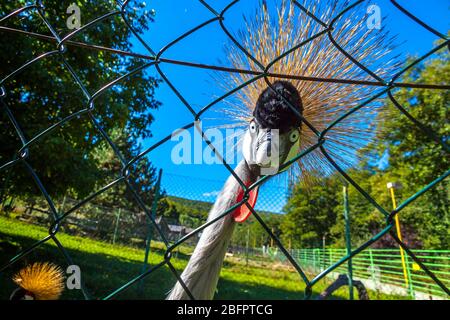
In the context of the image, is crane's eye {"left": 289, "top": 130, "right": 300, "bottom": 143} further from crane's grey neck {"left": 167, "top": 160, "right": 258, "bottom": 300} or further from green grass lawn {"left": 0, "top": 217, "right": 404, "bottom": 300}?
green grass lawn {"left": 0, "top": 217, "right": 404, "bottom": 300}

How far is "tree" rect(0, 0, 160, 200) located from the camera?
9.33 feet

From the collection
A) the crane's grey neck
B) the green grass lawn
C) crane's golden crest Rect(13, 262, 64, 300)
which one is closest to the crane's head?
the crane's grey neck

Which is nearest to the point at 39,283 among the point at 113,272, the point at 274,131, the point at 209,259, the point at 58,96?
the point at 209,259

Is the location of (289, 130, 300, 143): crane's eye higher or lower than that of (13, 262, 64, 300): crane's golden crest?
higher

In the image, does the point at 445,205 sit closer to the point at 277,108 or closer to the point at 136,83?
the point at 136,83

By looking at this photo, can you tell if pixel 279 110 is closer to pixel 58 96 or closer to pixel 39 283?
pixel 39 283

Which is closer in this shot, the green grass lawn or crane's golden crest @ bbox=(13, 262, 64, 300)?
crane's golden crest @ bbox=(13, 262, 64, 300)

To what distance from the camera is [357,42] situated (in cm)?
84

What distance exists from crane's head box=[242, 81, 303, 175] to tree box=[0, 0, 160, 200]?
221 cm

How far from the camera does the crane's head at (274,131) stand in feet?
2.62

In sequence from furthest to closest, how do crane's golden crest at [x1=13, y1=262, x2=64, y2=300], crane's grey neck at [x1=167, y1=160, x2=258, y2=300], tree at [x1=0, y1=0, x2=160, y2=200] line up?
1. tree at [x1=0, y1=0, x2=160, y2=200]
2. crane's grey neck at [x1=167, y1=160, x2=258, y2=300]
3. crane's golden crest at [x1=13, y1=262, x2=64, y2=300]
